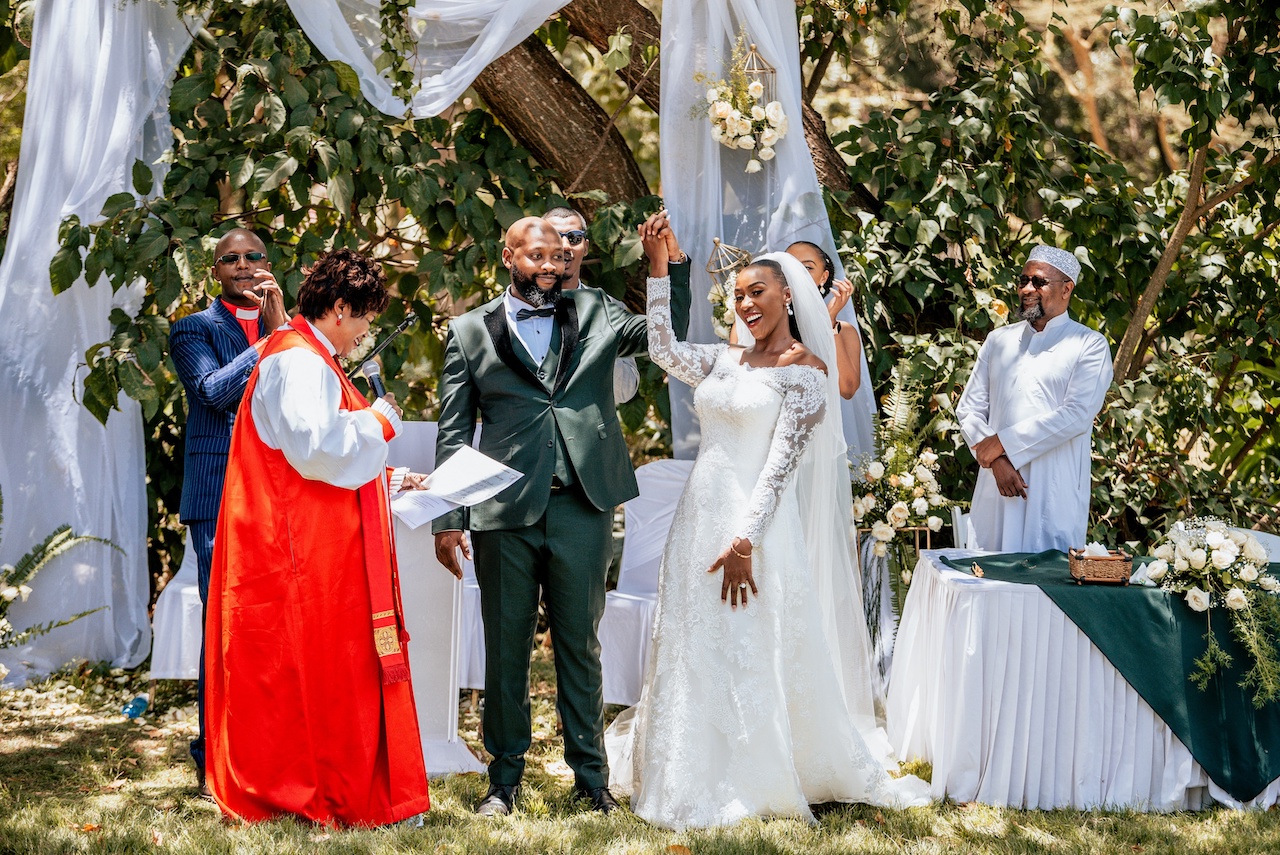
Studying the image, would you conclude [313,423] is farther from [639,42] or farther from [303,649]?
[639,42]

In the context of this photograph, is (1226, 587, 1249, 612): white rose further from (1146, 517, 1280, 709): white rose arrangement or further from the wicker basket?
the wicker basket

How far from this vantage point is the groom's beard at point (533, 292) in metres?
4.11

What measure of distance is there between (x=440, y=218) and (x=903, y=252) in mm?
2309

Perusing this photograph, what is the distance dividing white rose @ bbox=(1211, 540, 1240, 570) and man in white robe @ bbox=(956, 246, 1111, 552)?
104 cm

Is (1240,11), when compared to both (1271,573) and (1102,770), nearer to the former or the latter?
(1271,573)

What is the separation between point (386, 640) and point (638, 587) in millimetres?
2183

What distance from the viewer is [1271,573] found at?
4.44 m

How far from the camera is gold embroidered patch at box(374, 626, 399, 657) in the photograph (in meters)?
3.77

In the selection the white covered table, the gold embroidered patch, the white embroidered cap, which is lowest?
the white covered table

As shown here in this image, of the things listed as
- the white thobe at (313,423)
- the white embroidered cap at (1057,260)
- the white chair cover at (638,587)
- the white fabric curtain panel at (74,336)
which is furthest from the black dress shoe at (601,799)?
the white fabric curtain panel at (74,336)

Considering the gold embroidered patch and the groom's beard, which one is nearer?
the gold embroidered patch

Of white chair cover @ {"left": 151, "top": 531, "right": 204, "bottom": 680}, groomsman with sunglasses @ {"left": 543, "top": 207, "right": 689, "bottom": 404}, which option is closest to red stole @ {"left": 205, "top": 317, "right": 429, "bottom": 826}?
groomsman with sunglasses @ {"left": 543, "top": 207, "right": 689, "bottom": 404}

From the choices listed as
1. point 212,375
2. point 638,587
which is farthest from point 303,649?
point 638,587

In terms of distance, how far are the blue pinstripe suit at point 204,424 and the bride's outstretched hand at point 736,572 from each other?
1748 millimetres
